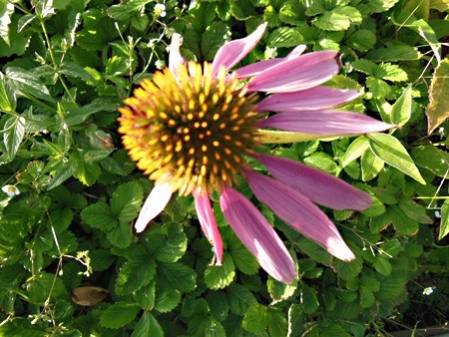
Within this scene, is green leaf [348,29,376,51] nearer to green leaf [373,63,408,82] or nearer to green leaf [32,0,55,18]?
green leaf [373,63,408,82]

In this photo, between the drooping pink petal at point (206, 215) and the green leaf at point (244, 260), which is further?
the green leaf at point (244, 260)

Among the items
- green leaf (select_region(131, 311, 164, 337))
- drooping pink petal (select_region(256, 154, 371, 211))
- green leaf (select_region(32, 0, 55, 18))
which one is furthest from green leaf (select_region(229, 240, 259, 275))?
green leaf (select_region(32, 0, 55, 18))

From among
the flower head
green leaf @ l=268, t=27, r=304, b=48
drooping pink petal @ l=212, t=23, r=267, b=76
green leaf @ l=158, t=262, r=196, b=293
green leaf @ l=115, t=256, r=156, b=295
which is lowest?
green leaf @ l=158, t=262, r=196, b=293

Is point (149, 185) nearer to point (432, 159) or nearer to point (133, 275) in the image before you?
point (133, 275)

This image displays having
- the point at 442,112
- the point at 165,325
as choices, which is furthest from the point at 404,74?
the point at 165,325

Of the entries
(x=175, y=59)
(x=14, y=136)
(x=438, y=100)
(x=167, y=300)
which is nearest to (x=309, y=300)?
(x=167, y=300)

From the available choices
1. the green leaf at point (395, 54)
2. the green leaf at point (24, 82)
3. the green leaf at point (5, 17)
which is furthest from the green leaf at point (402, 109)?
the green leaf at point (5, 17)

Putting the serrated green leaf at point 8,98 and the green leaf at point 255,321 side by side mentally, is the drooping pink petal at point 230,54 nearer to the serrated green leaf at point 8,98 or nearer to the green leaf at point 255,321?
the serrated green leaf at point 8,98

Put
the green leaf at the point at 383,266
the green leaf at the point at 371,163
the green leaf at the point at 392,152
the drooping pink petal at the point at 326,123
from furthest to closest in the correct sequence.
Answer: the green leaf at the point at 383,266 → the green leaf at the point at 371,163 → the green leaf at the point at 392,152 → the drooping pink petal at the point at 326,123
